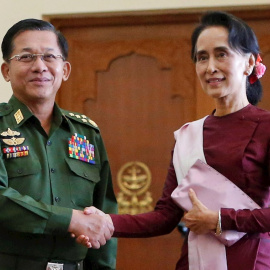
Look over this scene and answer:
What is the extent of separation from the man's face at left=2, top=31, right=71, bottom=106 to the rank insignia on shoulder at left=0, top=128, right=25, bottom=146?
13 cm

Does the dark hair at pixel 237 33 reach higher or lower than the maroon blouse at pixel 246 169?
higher

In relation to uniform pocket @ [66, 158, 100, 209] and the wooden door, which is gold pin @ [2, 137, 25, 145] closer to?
uniform pocket @ [66, 158, 100, 209]

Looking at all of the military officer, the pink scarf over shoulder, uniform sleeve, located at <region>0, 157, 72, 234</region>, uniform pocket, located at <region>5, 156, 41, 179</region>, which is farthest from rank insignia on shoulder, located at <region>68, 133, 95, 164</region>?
the pink scarf over shoulder

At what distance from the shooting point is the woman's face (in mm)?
1870

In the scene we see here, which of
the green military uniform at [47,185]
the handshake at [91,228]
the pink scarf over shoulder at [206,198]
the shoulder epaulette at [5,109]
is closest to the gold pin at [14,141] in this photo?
the green military uniform at [47,185]

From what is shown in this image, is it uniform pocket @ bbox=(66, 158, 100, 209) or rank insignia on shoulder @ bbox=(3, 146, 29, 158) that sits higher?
rank insignia on shoulder @ bbox=(3, 146, 29, 158)

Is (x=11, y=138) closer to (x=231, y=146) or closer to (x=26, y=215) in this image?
(x=26, y=215)

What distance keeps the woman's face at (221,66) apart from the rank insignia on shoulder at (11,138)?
63cm

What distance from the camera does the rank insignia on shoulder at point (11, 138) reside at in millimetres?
2031

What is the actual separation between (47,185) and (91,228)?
7.9 inches

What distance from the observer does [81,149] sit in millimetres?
2152

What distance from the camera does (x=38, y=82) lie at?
206cm

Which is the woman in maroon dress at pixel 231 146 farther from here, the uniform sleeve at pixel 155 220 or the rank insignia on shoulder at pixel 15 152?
the rank insignia on shoulder at pixel 15 152

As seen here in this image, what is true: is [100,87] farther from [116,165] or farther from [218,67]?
[218,67]
